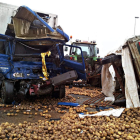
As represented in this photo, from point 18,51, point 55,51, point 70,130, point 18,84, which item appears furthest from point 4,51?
point 70,130

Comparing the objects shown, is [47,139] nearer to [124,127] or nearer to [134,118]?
[124,127]

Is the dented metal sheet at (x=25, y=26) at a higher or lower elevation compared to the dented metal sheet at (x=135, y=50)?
higher

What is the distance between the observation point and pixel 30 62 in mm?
5211

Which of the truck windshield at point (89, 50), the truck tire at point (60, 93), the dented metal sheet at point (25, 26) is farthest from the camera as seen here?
the truck windshield at point (89, 50)

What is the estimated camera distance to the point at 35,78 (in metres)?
5.18

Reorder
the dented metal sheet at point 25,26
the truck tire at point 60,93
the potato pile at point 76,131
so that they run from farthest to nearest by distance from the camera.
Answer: the truck tire at point 60,93
the dented metal sheet at point 25,26
the potato pile at point 76,131

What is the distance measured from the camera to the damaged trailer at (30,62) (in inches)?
195

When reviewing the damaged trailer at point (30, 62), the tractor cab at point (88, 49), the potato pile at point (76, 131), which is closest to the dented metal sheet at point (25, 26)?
the damaged trailer at point (30, 62)

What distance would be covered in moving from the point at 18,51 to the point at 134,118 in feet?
14.3

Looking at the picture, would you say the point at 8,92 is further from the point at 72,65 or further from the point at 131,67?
the point at 131,67

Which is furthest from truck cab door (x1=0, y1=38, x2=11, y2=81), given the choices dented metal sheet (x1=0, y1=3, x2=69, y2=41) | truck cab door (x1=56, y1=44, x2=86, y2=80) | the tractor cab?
the tractor cab

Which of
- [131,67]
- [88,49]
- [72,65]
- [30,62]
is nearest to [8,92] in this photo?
[30,62]

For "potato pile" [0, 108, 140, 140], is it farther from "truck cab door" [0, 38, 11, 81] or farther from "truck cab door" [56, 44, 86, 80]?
"truck cab door" [0, 38, 11, 81]

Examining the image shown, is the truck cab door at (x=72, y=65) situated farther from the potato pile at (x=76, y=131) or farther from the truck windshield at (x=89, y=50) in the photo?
the truck windshield at (x=89, y=50)
